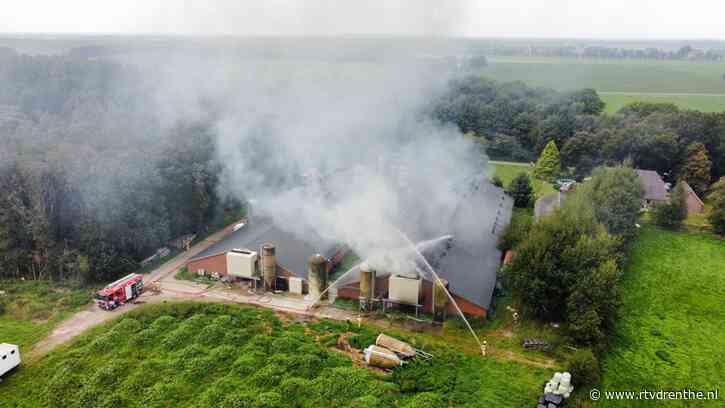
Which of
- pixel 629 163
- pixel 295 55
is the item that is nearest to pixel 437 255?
pixel 295 55

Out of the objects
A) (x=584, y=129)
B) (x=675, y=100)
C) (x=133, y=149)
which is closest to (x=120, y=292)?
(x=133, y=149)

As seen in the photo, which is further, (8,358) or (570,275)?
(570,275)

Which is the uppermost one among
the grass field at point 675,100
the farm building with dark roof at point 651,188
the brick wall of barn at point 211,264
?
the grass field at point 675,100

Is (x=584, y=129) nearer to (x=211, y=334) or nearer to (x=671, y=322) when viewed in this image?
(x=671, y=322)

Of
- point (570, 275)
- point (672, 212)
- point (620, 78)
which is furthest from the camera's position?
point (620, 78)

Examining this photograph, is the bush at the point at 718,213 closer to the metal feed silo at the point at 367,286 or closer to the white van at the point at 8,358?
the metal feed silo at the point at 367,286

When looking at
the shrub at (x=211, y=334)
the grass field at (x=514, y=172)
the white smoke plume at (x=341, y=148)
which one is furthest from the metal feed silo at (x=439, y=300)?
the grass field at (x=514, y=172)

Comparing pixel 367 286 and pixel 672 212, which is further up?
pixel 672 212
